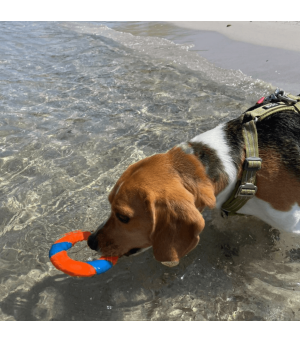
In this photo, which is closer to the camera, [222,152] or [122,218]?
[122,218]

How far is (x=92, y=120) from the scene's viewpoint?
21.6 ft

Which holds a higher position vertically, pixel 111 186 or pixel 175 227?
pixel 175 227

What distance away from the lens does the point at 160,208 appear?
2863 mm

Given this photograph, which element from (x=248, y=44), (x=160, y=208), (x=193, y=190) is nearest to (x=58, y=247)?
(x=160, y=208)

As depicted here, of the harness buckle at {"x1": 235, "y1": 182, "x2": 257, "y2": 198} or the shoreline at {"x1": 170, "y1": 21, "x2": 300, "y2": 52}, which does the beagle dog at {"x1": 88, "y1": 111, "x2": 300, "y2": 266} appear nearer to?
the harness buckle at {"x1": 235, "y1": 182, "x2": 257, "y2": 198}

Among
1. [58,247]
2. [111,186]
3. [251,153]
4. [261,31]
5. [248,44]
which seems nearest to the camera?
[251,153]

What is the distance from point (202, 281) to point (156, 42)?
9.28 meters

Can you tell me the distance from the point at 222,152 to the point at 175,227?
0.92 metres

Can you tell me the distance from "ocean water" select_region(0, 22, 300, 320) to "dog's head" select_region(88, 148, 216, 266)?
2.31 feet

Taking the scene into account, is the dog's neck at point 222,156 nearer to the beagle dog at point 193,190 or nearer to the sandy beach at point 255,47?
the beagle dog at point 193,190

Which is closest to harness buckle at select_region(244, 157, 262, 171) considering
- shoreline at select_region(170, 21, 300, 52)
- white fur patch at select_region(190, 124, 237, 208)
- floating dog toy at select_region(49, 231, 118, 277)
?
white fur patch at select_region(190, 124, 237, 208)

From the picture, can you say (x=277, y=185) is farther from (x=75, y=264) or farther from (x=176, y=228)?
(x=75, y=264)

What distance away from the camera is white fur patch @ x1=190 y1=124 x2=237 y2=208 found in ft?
10.7
